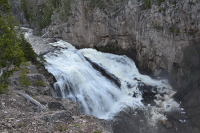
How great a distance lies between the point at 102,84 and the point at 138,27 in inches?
418

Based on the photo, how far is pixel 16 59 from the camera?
12711mm

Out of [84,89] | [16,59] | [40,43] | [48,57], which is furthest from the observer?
[40,43]

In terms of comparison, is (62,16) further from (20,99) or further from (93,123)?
(93,123)

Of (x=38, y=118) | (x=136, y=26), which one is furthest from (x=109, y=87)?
(x=38, y=118)

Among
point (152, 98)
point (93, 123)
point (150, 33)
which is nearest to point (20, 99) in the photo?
point (93, 123)

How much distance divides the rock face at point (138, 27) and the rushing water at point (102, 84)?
3378 mm

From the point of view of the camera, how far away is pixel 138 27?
28.7m

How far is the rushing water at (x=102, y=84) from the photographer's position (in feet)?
70.9

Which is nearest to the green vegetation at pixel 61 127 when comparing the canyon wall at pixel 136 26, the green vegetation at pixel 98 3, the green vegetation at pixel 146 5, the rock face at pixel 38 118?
the rock face at pixel 38 118

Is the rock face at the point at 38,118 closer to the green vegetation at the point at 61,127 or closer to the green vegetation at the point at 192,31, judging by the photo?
the green vegetation at the point at 61,127

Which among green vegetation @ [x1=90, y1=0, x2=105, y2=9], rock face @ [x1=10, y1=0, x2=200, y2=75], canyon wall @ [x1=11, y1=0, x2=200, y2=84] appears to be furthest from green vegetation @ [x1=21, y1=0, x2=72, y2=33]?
green vegetation @ [x1=90, y1=0, x2=105, y2=9]

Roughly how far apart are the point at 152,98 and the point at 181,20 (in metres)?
10.8

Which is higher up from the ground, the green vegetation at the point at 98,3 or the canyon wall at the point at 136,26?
the green vegetation at the point at 98,3

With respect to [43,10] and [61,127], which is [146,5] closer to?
[61,127]
